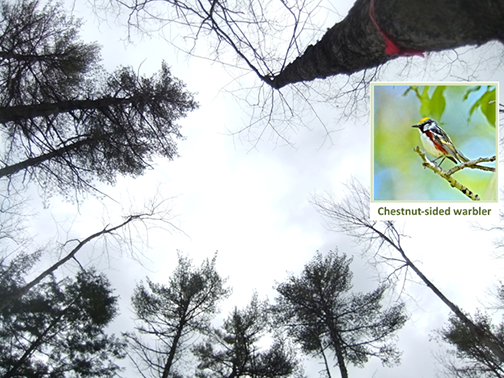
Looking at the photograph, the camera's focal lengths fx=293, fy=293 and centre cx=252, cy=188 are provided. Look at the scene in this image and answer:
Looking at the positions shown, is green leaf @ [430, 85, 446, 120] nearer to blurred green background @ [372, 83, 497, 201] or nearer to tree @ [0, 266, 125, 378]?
blurred green background @ [372, 83, 497, 201]

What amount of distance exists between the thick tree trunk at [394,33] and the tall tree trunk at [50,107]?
11.8 ft

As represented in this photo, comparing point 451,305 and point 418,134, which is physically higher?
point 418,134

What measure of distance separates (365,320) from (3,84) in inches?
442

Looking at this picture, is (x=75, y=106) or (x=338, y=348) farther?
(x=338, y=348)

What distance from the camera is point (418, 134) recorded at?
345 centimetres

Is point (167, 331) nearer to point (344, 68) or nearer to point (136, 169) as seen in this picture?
point (136, 169)

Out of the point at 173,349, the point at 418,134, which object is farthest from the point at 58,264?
the point at 418,134

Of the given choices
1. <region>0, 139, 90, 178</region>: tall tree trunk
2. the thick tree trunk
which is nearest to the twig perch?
the thick tree trunk

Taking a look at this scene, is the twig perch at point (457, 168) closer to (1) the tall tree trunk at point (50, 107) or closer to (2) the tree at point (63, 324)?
(1) the tall tree trunk at point (50, 107)

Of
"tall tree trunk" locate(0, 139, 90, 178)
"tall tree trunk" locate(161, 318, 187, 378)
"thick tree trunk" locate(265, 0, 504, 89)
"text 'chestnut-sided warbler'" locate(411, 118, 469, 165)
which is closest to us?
"thick tree trunk" locate(265, 0, 504, 89)

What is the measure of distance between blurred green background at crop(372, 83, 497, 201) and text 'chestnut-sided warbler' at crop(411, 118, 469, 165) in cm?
6

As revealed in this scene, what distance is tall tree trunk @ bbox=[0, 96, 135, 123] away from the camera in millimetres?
4352

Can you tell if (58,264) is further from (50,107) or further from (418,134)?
(418,134)

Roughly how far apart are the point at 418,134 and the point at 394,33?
76.7 inches
